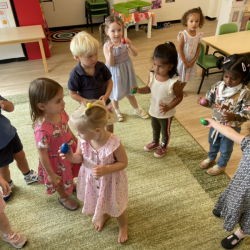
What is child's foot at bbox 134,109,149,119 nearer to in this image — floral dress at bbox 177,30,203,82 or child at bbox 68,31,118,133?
floral dress at bbox 177,30,203,82

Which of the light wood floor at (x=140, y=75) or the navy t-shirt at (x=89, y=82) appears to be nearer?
the navy t-shirt at (x=89, y=82)

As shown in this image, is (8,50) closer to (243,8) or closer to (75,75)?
(75,75)

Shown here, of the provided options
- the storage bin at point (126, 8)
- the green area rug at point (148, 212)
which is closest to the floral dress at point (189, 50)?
the green area rug at point (148, 212)

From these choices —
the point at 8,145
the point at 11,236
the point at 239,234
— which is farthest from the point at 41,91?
the point at 239,234

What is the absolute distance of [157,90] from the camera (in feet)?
6.15

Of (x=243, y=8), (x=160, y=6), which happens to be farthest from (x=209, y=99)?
(x=160, y=6)

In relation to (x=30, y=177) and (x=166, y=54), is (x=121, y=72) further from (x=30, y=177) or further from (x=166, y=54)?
(x=30, y=177)

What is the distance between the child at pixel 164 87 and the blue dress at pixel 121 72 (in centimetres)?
47

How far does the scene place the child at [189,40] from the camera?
266 cm

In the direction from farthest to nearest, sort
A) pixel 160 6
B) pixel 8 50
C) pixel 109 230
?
pixel 160 6 < pixel 8 50 < pixel 109 230

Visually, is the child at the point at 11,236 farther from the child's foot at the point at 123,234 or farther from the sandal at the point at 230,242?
the sandal at the point at 230,242

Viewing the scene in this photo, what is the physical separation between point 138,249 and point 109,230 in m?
0.26

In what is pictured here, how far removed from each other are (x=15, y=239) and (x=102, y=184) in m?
0.81

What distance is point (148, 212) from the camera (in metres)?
1.82
